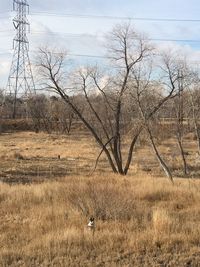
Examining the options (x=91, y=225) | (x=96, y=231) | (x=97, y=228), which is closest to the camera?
(x=96, y=231)

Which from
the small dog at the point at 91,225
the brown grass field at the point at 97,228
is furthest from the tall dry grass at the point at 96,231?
the small dog at the point at 91,225

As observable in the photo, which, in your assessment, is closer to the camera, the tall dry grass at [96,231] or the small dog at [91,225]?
the tall dry grass at [96,231]

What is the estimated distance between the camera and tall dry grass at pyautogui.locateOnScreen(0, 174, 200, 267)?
754cm

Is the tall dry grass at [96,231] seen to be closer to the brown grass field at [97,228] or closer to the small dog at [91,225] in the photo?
the brown grass field at [97,228]

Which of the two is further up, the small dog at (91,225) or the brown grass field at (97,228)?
the small dog at (91,225)

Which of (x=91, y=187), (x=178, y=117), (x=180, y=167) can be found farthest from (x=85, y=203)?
(x=180, y=167)

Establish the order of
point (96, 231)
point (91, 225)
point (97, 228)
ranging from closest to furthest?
1. point (96, 231)
2. point (91, 225)
3. point (97, 228)

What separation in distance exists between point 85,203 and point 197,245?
10.6 feet

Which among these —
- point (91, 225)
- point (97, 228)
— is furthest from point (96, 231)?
point (97, 228)

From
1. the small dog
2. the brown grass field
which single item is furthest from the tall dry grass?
the small dog

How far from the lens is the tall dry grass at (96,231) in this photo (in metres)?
7.54

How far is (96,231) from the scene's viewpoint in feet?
29.5

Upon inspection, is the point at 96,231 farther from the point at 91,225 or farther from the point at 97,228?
the point at 97,228

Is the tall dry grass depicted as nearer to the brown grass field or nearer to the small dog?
the brown grass field
